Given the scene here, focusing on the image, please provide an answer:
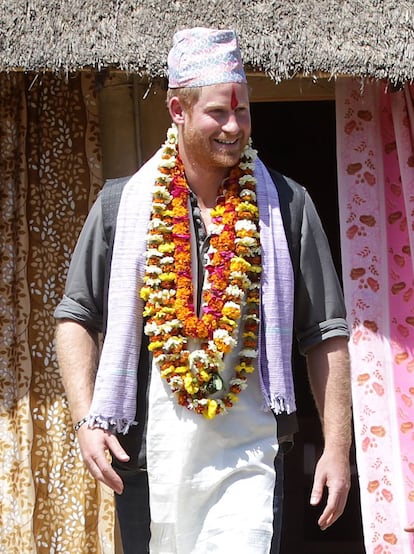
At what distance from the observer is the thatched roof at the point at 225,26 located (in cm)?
477

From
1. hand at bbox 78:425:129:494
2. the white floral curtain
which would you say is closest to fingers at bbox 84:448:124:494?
hand at bbox 78:425:129:494

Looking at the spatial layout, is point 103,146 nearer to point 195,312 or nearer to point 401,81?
point 401,81

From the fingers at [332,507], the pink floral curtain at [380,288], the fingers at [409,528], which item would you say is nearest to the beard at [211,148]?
the fingers at [332,507]

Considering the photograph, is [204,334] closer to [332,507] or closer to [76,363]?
[76,363]

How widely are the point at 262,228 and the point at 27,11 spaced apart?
199 cm

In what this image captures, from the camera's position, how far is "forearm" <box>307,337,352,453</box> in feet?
11.0

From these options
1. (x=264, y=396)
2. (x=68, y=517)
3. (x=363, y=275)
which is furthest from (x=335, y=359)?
(x=68, y=517)

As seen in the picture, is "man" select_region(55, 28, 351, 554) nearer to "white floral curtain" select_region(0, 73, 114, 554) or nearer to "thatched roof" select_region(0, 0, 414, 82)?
"thatched roof" select_region(0, 0, 414, 82)

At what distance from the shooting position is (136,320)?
3396mm

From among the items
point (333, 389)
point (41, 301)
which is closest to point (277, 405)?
point (333, 389)

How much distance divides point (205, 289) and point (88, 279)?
0.35 meters

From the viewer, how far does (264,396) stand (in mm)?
3354

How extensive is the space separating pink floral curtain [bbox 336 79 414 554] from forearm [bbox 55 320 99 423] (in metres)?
1.90

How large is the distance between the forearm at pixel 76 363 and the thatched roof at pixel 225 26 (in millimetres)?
1662
